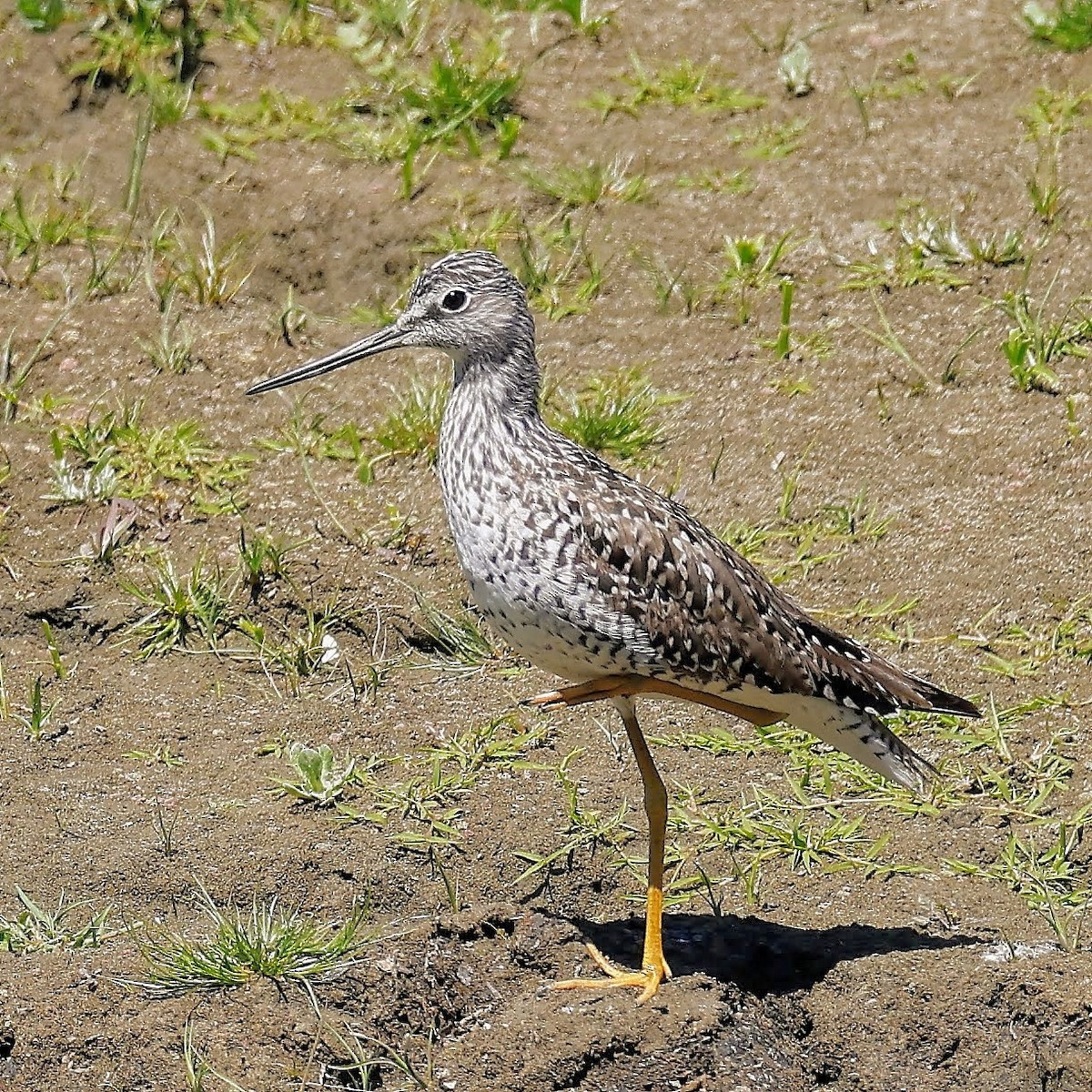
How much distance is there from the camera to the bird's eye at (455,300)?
5.59m

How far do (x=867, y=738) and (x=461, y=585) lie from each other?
6.08 ft

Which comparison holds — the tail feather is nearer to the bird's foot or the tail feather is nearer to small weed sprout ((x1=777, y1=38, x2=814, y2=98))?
the bird's foot

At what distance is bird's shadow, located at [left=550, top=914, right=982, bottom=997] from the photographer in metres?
5.34

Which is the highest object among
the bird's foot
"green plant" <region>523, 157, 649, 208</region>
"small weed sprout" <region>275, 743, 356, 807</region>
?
"green plant" <region>523, 157, 649, 208</region>

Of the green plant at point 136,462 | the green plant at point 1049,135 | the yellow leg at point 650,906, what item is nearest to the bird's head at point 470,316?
the yellow leg at point 650,906

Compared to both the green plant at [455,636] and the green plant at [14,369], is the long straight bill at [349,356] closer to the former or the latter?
the green plant at [455,636]

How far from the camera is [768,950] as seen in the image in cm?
543

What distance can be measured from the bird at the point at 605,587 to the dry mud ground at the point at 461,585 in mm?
405

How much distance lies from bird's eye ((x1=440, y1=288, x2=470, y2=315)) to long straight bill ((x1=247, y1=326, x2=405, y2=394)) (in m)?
0.19

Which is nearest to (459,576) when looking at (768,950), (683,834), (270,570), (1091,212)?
(270,570)

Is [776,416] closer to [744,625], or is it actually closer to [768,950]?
[744,625]

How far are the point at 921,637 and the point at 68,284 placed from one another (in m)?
4.01

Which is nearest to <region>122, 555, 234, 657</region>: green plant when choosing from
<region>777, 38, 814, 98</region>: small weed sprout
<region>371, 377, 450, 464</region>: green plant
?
<region>371, 377, 450, 464</region>: green plant

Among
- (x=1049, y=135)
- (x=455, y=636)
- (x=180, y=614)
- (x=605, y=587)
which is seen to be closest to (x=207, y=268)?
(x=180, y=614)
